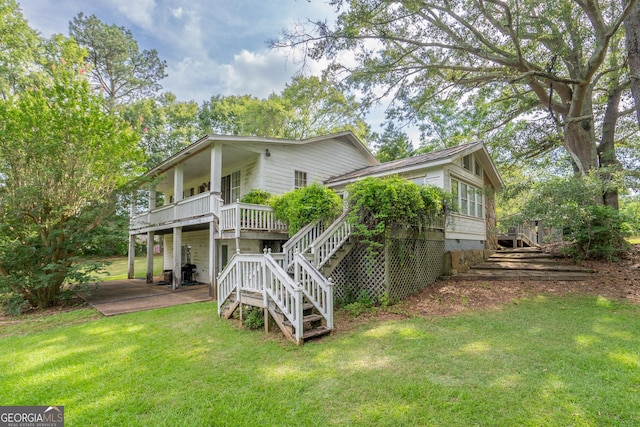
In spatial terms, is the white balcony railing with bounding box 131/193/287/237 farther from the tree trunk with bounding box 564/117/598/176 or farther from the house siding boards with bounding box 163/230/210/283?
the tree trunk with bounding box 564/117/598/176

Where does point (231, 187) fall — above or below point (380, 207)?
above

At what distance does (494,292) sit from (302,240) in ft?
18.0

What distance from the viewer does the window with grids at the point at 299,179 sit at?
1269 centimetres

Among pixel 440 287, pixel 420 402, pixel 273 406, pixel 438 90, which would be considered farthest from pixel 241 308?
pixel 438 90

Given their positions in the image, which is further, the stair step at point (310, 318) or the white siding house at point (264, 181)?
the white siding house at point (264, 181)

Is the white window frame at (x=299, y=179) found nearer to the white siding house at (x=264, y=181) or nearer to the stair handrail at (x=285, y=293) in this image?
the white siding house at (x=264, y=181)

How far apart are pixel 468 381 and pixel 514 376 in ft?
2.02

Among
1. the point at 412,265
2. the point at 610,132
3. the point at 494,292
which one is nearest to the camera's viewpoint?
the point at 494,292

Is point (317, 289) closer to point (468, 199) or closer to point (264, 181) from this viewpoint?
point (264, 181)

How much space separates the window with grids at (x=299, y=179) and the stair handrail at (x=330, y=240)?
17.9ft

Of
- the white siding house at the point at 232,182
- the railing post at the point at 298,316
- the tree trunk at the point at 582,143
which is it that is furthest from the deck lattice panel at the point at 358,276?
the tree trunk at the point at 582,143

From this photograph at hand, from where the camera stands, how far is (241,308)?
6.30 meters

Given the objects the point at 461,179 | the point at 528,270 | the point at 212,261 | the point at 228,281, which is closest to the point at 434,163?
the point at 461,179

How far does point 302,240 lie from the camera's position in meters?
7.81
